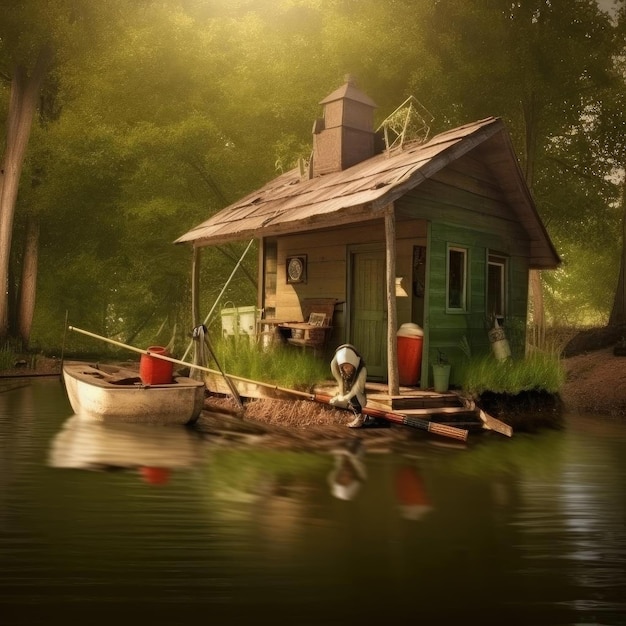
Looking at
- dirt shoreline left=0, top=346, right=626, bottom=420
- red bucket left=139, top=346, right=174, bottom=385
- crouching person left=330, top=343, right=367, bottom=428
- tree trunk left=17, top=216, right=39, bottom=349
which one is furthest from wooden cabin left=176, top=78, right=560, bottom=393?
tree trunk left=17, top=216, right=39, bottom=349

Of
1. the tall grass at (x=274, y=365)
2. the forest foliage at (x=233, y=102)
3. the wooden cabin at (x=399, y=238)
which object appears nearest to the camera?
the wooden cabin at (x=399, y=238)

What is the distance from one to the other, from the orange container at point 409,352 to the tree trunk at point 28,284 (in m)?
16.3

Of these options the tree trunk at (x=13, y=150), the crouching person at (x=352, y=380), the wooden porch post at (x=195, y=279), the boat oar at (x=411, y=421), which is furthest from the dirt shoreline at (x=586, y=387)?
the wooden porch post at (x=195, y=279)

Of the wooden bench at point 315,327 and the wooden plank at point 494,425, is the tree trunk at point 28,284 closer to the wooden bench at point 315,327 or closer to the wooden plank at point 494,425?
the wooden bench at point 315,327

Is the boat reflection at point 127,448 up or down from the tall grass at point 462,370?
down

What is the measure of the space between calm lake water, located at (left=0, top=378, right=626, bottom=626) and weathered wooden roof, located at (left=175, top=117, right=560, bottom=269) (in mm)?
3927

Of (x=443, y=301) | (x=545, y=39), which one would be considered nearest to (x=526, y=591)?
(x=443, y=301)

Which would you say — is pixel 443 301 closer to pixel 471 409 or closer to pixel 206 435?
pixel 471 409

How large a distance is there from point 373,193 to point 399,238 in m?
2.84

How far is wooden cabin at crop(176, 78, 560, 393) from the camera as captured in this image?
11766 millimetres

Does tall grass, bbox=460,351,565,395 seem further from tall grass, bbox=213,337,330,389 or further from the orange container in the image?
tall grass, bbox=213,337,330,389

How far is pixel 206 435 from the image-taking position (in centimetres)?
1059

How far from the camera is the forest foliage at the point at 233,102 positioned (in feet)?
72.7

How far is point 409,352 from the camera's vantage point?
1219 centimetres
